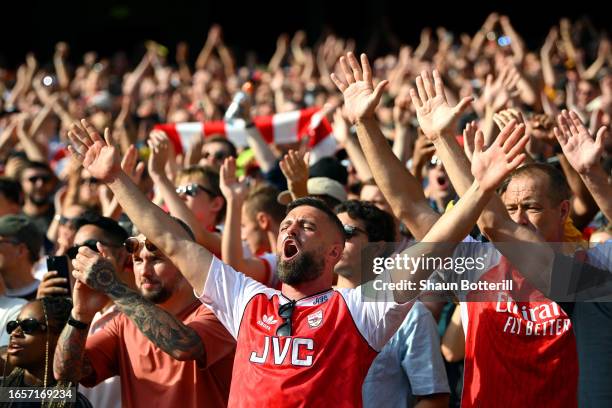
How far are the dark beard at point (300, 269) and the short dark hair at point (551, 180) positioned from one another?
1006mm

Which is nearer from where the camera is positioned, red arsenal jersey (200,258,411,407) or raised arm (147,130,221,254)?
red arsenal jersey (200,258,411,407)

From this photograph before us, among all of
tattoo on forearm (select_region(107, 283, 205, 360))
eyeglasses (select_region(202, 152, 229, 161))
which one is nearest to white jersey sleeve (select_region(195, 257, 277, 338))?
tattoo on forearm (select_region(107, 283, 205, 360))

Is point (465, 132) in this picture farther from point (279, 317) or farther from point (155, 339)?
point (155, 339)

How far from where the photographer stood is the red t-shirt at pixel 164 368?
467cm

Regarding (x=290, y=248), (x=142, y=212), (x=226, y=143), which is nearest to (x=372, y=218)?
(x=290, y=248)

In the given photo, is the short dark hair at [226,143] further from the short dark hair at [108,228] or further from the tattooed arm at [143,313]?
the tattooed arm at [143,313]

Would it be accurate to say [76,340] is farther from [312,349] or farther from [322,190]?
[322,190]

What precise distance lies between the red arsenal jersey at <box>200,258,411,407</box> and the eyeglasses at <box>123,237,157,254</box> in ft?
2.46

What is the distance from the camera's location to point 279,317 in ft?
13.9

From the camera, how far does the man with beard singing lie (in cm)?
400

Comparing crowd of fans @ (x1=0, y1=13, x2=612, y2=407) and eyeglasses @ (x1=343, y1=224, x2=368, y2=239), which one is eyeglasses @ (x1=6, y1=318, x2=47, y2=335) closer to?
crowd of fans @ (x1=0, y1=13, x2=612, y2=407)

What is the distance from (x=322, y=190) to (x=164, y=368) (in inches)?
71.9

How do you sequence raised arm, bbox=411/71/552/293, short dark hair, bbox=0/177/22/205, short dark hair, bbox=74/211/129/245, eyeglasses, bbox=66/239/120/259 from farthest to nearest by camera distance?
short dark hair, bbox=0/177/22/205 < short dark hair, bbox=74/211/129/245 < eyeglasses, bbox=66/239/120/259 < raised arm, bbox=411/71/552/293

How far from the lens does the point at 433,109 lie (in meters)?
4.49
